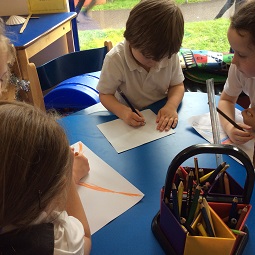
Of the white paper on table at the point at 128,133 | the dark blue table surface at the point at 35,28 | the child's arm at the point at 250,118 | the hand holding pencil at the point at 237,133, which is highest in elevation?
the dark blue table surface at the point at 35,28

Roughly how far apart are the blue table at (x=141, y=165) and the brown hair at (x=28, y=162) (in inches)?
4.5

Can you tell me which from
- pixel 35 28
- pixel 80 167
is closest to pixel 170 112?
pixel 80 167

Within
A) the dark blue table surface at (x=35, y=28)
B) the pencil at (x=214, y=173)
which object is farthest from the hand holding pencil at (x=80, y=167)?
the dark blue table surface at (x=35, y=28)

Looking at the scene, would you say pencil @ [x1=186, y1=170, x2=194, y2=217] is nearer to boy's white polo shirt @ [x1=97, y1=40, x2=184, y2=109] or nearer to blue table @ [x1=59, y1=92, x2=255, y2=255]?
blue table @ [x1=59, y1=92, x2=255, y2=255]

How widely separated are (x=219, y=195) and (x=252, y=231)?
13 centimetres

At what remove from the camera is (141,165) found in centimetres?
75

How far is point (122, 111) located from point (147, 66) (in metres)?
0.25

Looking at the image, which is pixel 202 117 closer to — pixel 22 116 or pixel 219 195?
pixel 219 195

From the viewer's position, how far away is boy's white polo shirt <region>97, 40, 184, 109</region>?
109cm

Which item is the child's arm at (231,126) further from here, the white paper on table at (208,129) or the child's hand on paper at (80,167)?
the child's hand on paper at (80,167)

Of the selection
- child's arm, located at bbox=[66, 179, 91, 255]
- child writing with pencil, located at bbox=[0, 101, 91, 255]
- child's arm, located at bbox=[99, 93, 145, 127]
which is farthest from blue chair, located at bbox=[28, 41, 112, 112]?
child writing with pencil, located at bbox=[0, 101, 91, 255]

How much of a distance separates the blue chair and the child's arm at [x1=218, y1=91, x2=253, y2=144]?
0.62 meters

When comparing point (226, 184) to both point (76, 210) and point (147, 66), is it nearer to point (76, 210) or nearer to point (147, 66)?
point (76, 210)

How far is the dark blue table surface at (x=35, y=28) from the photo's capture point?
1553 millimetres
